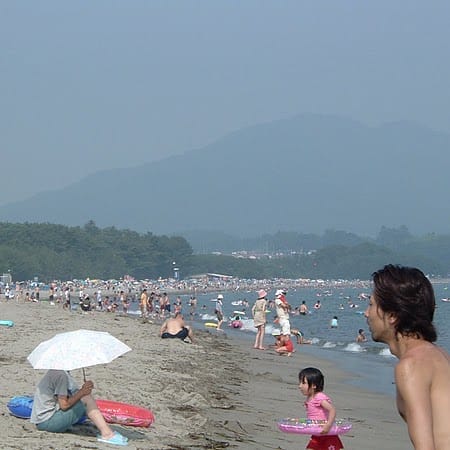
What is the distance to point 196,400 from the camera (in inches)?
456

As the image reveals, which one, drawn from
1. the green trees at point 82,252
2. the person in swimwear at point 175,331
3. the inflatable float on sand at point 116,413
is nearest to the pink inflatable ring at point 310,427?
the inflatable float on sand at point 116,413

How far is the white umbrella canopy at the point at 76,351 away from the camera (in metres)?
7.94

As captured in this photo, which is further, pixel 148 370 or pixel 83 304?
pixel 83 304

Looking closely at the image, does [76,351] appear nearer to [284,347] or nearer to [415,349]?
[415,349]

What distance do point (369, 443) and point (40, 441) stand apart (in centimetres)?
442

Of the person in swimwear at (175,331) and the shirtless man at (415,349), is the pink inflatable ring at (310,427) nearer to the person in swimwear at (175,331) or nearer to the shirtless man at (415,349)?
the shirtless man at (415,349)

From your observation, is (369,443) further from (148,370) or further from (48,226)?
(48,226)

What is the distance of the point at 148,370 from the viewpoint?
1362 cm

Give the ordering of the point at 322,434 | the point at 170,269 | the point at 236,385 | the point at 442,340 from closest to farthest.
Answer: the point at 322,434, the point at 236,385, the point at 442,340, the point at 170,269

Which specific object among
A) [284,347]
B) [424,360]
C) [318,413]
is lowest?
[284,347]

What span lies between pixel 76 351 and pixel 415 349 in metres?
5.46

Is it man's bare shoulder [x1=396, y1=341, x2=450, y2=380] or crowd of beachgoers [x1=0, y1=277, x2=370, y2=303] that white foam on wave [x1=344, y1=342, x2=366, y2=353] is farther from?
crowd of beachgoers [x1=0, y1=277, x2=370, y2=303]

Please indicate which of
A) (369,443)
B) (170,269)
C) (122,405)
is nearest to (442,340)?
(369,443)

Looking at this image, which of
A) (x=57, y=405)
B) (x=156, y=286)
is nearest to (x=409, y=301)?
(x=57, y=405)
